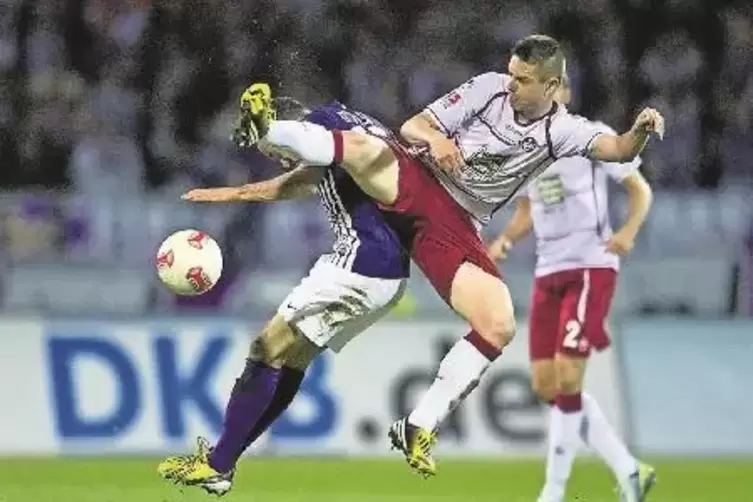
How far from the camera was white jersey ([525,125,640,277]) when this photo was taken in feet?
34.3

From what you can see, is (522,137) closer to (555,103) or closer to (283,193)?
(555,103)

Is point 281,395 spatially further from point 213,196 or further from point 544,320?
point 544,320

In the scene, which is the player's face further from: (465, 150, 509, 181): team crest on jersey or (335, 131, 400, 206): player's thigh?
(335, 131, 400, 206): player's thigh

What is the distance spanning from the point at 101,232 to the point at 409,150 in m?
6.46

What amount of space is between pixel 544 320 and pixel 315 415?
2.46 m

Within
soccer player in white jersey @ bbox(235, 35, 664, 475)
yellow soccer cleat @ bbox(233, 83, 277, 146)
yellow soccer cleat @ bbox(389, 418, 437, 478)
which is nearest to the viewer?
yellow soccer cleat @ bbox(233, 83, 277, 146)

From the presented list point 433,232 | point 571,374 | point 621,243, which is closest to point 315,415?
point 571,374

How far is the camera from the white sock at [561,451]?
977cm

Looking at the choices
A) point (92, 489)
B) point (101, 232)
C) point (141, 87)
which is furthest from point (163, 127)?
point (92, 489)

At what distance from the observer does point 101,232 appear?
14.2 m

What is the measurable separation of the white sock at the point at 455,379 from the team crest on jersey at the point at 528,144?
2.89 ft

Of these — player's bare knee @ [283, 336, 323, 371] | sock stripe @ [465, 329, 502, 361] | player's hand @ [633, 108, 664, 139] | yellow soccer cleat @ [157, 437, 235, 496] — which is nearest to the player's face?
player's hand @ [633, 108, 664, 139]

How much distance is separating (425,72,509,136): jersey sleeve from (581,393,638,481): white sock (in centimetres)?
237

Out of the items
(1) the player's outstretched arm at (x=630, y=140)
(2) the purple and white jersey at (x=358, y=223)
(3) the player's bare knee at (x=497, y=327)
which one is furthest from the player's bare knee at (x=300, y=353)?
(1) the player's outstretched arm at (x=630, y=140)
